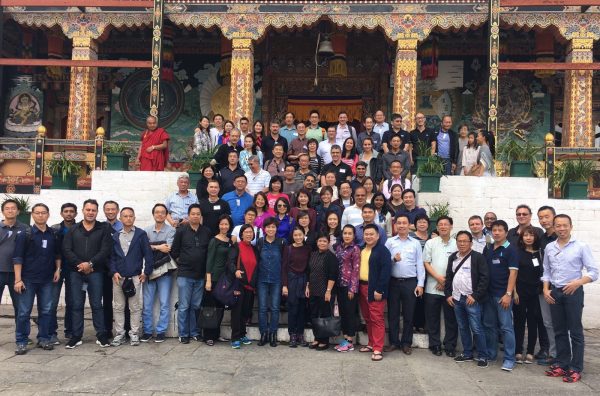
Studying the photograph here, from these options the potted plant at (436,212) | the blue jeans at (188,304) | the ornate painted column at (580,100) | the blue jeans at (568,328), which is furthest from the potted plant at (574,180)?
the blue jeans at (188,304)

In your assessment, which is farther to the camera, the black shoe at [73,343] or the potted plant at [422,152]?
the potted plant at [422,152]

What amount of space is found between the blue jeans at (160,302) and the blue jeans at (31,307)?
1100mm

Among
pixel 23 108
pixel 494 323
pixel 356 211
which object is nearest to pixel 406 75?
pixel 356 211

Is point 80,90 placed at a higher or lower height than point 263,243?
higher

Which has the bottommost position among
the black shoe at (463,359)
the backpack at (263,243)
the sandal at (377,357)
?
the black shoe at (463,359)

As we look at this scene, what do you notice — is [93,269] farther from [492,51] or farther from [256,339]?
[492,51]

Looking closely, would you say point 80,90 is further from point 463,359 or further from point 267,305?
point 463,359

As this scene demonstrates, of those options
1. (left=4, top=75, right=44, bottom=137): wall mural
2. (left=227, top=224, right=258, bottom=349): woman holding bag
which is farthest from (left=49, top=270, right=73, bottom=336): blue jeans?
(left=4, top=75, right=44, bottom=137): wall mural

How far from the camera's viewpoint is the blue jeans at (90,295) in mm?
6543

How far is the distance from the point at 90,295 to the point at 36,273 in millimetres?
657

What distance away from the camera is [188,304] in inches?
268

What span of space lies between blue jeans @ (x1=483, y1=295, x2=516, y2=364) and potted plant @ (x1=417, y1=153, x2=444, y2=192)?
10.9 ft

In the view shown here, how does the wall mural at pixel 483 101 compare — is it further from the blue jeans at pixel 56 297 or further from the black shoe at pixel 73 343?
the black shoe at pixel 73 343

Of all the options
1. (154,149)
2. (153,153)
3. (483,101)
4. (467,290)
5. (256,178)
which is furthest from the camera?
(483,101)
